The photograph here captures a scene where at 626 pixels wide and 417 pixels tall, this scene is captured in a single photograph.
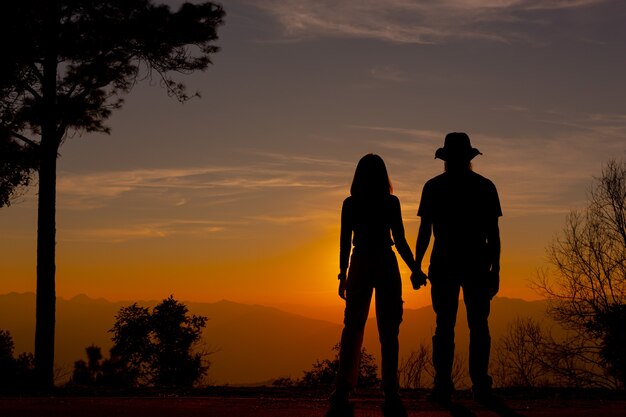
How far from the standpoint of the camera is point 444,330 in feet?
24.1

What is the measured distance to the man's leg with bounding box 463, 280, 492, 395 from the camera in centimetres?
725

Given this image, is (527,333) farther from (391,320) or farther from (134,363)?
(391,320)

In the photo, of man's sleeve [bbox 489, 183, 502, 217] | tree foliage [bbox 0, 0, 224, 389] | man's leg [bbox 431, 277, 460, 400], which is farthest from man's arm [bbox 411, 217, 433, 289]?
tree foliage [bbox 0, 0, 224, 389]

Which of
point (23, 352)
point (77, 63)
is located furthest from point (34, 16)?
point (23, 352)

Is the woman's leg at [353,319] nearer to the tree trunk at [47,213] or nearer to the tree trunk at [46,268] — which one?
the tree trunk at [47,213]

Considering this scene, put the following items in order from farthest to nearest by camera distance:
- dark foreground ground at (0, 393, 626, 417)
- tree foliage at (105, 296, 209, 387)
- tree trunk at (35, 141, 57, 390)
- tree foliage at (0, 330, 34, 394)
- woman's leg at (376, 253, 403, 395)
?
1. tree foliage at (105, 296, 209, 387)
2. tree foliage at (0, 330, 34, 394)
3. tree trunk at (35, 141, 57, 390)
4. dark foreground ground at (0, 393, 626, 417)
5. woman's leg at (376, 253, 403, 395)

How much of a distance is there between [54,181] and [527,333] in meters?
28.0

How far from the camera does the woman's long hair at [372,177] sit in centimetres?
702

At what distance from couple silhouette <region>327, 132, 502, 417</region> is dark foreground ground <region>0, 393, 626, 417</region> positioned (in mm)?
323

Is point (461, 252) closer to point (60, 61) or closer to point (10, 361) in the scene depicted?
point (60, 61)

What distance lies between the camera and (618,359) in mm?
32375

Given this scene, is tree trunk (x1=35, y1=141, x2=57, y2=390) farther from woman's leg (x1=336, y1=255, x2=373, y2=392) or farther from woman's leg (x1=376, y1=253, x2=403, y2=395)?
woman's leg (x1=376, y1=253, x2=403, y2=395)

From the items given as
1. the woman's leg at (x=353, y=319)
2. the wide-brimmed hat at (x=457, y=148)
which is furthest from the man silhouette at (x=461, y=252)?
the woman's leg at (x=353, y=319)

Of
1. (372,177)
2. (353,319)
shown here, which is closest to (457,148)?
(372,177)
